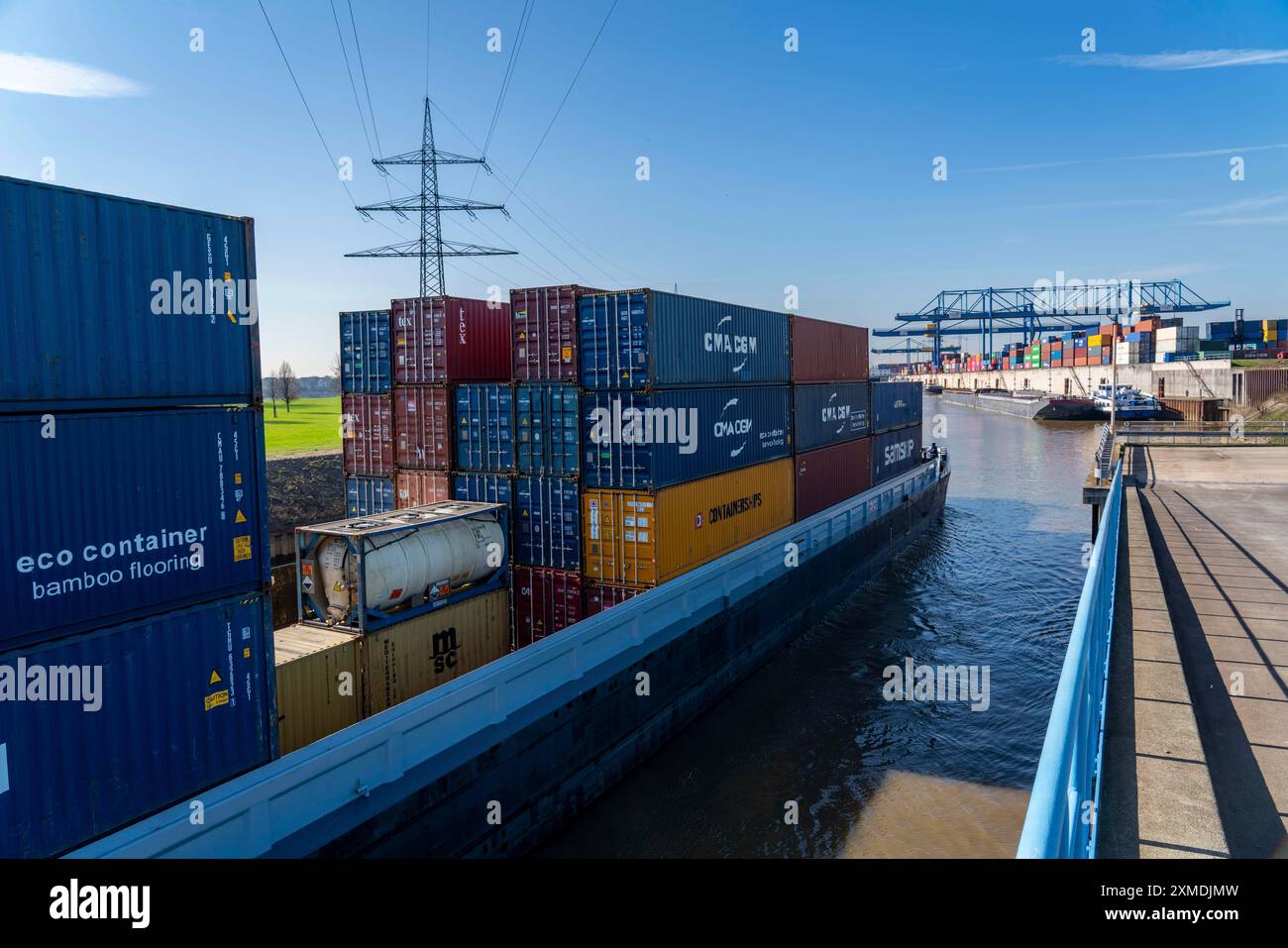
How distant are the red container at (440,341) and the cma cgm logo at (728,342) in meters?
5.62

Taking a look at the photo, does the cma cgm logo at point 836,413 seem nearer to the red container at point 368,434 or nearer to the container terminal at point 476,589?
the container terminal at point 476,589

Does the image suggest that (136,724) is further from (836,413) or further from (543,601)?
(836,413)

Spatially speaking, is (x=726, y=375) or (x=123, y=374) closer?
(x=123, y=374)

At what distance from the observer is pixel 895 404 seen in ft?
124

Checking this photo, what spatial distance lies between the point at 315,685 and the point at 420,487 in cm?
741

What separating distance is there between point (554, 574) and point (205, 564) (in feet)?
29.1

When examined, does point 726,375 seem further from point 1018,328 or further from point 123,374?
point 1018,328

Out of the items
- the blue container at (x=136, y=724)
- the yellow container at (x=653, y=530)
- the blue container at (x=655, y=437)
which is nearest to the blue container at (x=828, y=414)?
the blue container at (x=655, y=437)

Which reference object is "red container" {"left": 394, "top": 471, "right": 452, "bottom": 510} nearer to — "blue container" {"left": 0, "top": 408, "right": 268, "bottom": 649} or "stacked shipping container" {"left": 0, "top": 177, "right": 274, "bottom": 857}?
"blue container" {"left": 0, "top": 408, "right": 268, "bottom": 649}

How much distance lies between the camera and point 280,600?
21.3 metres

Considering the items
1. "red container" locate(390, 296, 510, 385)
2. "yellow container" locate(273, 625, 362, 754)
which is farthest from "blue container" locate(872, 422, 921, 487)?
"yellow container" locate(273, 625, 362, 754)

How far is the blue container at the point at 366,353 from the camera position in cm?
1914
